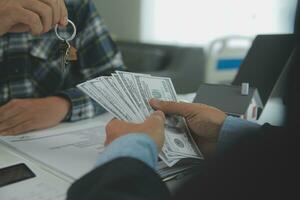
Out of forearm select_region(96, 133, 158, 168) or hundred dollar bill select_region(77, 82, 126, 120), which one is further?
hundred dollar bill select_region(77, 82, 126, 120)

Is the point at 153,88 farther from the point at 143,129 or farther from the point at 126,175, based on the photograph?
the point at 126,175

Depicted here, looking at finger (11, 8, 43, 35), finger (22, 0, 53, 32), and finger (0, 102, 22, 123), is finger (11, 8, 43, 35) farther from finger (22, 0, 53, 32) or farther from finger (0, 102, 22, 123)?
finger (0, 102, 22, 123)

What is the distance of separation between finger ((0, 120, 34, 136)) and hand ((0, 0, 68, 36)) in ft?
0.78

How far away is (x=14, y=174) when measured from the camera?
0.62m

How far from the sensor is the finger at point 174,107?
729mm

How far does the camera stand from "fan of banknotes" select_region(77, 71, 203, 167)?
0.66 metres

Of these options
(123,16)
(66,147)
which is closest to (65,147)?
(66,147)

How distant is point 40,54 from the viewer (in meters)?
1.20

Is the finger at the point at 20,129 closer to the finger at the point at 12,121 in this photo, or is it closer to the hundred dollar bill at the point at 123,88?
the finger at the point at 12,121

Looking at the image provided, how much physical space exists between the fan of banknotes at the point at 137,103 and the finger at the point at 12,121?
0.25 metres

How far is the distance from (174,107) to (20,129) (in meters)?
0.39

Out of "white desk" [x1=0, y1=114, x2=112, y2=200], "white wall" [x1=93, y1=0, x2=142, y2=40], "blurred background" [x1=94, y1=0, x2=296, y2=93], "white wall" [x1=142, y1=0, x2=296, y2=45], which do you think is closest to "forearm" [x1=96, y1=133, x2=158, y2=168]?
"white desk" [x1=0, y1=114, x2=112, y2=200]

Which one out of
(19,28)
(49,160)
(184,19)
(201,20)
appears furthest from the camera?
(184,19)

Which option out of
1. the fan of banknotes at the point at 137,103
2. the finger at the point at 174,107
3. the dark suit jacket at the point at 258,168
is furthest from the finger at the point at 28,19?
the dark suit jacket at the point at 258,168
